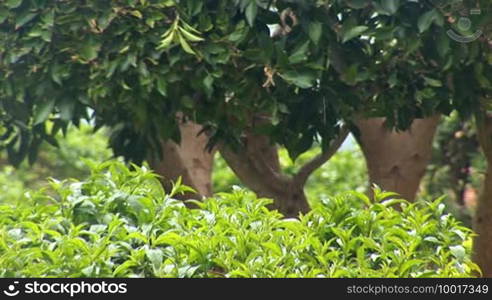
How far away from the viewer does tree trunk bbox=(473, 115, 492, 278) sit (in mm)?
6641

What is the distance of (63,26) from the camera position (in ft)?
18.7

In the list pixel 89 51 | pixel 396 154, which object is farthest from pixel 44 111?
pixel 396 154

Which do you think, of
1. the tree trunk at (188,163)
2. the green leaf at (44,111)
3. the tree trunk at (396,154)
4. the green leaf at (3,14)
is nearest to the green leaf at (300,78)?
the green leaf at (44,111)

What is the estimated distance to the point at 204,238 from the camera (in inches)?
166

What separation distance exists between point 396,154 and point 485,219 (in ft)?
3.13

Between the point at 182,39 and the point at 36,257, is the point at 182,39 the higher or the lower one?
the higher one

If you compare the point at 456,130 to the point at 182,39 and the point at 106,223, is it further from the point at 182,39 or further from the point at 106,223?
the point at 106,223

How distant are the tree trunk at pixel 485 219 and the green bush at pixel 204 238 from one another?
6.64 ft

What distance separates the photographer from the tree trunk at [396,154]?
295 inches

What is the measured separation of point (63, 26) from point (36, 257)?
1872mm

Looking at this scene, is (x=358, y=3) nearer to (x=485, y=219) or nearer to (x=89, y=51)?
(x=89, y=51)

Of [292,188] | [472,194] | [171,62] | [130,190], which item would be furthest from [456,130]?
[130,190]

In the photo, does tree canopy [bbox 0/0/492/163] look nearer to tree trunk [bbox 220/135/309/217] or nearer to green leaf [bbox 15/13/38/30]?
green leaf [bbox 15/13/38/30]

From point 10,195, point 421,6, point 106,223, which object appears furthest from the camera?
point 10,195
